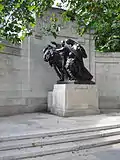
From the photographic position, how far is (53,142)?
4.59 metres

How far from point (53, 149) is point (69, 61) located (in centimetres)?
405

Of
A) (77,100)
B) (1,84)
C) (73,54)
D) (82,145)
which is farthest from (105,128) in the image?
(1,84)

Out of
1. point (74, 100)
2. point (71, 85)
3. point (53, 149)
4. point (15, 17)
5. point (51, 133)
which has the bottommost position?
point (53, 149)

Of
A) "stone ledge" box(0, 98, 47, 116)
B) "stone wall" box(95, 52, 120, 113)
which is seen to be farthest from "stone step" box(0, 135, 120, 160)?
"stone wall" box(95, 52, 120, 113)

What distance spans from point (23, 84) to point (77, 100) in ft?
7.50

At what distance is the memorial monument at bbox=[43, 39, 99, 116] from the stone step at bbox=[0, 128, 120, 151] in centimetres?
229

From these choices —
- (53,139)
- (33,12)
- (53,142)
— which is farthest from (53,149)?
(33,12)

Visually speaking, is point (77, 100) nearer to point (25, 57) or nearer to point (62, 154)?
point (25, 57)

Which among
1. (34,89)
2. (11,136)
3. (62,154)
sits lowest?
(62,154)

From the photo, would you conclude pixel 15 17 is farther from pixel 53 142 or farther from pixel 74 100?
pixel 74 100

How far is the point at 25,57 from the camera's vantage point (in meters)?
8.82

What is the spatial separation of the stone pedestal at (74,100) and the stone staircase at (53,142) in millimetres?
2158

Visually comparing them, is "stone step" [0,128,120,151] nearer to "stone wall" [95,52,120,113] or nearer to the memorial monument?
the memorial monument

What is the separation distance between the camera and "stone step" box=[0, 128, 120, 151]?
14.0 feet
